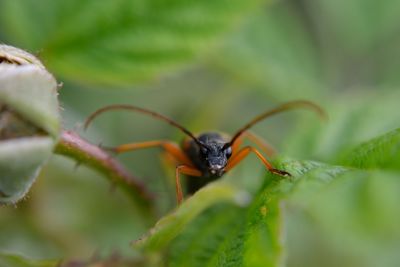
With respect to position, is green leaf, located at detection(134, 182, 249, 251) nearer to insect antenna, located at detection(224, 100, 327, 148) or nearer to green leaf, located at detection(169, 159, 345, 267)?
green leaf, located at detection(169, 159, 345, 267)

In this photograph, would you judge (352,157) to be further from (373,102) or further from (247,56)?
(247,56)

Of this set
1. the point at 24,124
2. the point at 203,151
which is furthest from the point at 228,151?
the point at 24,124

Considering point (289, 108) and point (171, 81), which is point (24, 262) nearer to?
point (289, 108)

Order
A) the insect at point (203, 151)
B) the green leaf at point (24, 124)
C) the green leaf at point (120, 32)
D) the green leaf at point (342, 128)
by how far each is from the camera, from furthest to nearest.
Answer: the green leaf at point (120, 32)
the green leaf at point (342, 128)
the insect at point (203, 151)
the green leaf at point (24, 124)

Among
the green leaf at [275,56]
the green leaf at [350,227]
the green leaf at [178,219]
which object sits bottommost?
the green leaf at [350,227]

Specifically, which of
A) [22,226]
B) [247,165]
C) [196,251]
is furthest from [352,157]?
[22,226]

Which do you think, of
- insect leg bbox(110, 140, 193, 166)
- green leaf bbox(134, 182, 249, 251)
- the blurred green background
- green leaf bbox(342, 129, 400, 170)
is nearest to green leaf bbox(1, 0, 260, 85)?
the blurred green background

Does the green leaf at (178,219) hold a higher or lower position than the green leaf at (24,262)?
higher

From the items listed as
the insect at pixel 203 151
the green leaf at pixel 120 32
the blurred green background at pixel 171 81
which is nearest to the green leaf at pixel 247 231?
the insect at pixel 203 151

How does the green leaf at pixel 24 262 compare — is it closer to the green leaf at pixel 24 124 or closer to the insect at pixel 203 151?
the green leaf at pixel 24 124
